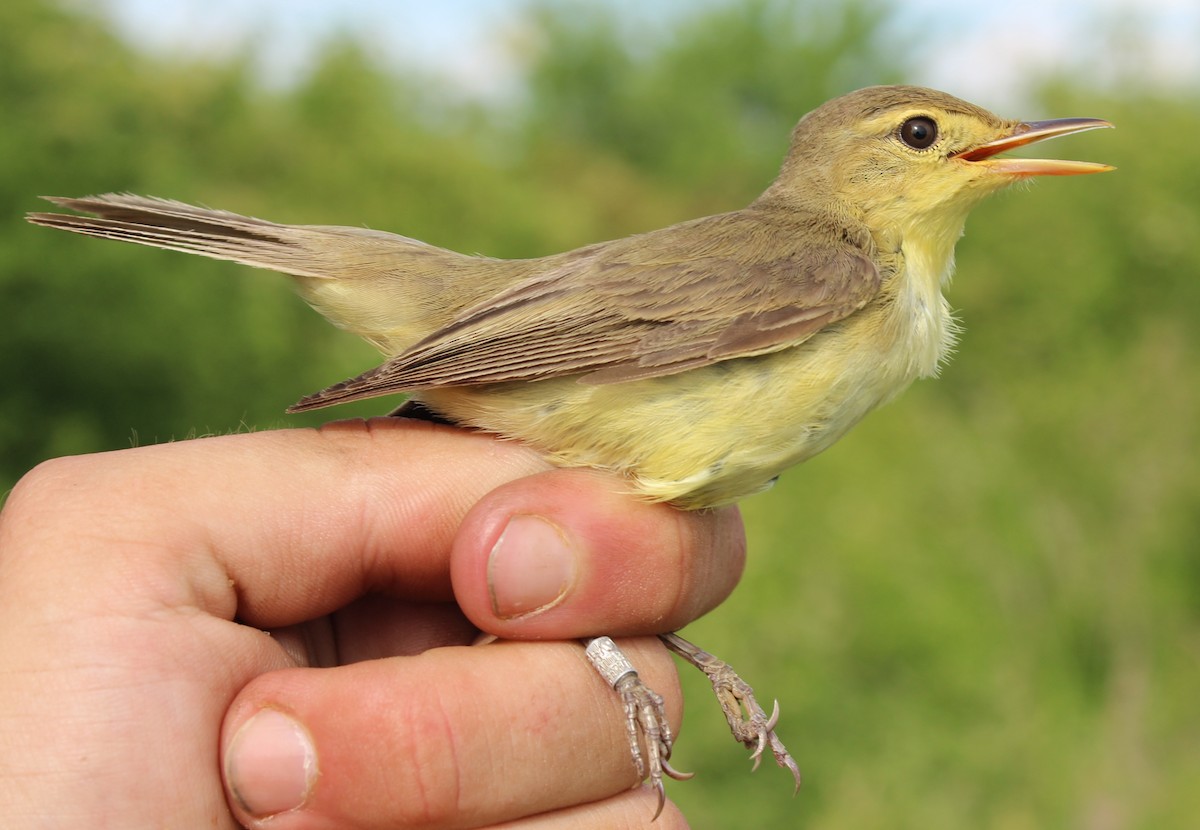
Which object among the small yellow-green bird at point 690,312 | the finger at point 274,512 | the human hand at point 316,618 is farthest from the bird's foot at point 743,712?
the finger at point 274,512

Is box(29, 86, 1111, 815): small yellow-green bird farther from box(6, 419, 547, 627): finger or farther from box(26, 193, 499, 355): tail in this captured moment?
box(6, 419, 547, 627): finger

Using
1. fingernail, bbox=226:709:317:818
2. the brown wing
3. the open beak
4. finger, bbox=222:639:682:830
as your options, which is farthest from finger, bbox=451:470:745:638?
the open beak

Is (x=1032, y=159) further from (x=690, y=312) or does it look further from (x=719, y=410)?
(x=719, y=410)

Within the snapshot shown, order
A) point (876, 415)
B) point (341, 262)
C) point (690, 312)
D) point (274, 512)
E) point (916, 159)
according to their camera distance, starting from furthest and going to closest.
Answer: point (876, 415), point (916, 159), point (341, 262), point (690, 312), point (274, 512)

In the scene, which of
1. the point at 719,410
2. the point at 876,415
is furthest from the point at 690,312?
the point at 876,415

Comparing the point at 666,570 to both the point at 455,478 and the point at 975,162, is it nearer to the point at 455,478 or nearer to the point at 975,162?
the point at 455,478
